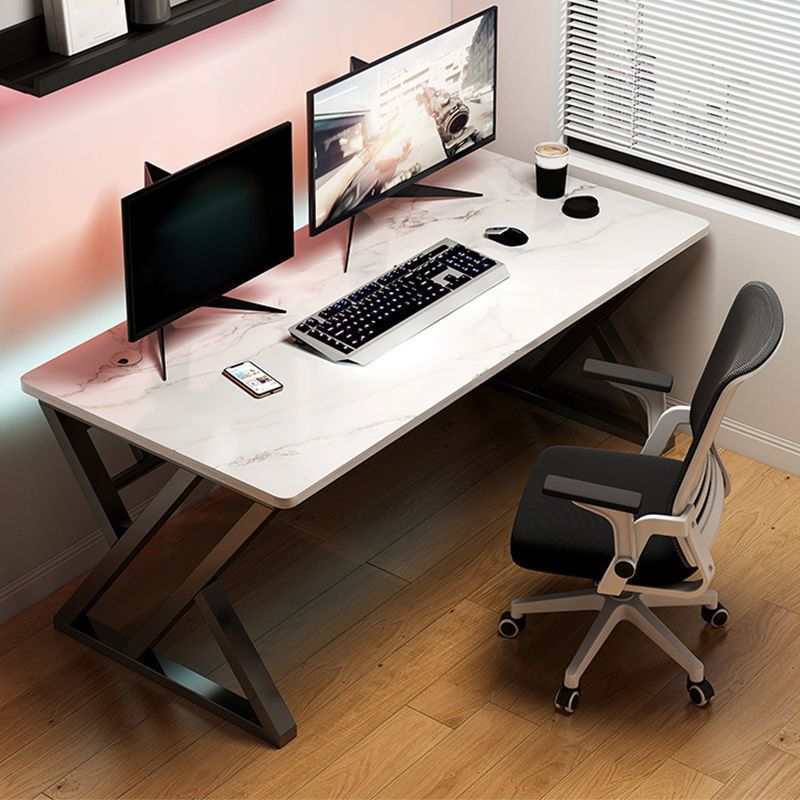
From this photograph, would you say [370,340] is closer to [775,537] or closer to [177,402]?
[177,402]

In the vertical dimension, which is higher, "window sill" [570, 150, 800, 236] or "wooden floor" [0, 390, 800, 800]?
"window sill" [570, 150, 800, 236]

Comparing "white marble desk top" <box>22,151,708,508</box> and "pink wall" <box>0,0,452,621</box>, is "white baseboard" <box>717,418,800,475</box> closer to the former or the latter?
"white marble desk top" <box>22,151,708,508</box>

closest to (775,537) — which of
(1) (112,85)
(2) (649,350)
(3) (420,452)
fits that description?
(2) (649,350)

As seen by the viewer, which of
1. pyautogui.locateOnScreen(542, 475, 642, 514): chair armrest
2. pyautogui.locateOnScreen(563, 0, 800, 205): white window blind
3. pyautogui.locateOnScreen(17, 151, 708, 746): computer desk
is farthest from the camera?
pyautogui.locateOnScreen(563, 0, 800, 205): white window blind

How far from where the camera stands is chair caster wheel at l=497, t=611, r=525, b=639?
355 centimetres

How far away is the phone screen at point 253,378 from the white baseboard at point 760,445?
159cm

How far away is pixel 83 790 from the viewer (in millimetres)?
3172

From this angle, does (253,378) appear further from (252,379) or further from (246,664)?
(246,664)

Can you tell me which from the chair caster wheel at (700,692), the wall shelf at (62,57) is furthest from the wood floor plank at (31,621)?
the chair caster wheel at (700,692)

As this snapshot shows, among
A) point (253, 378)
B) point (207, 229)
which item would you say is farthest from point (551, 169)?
point (253, 378)

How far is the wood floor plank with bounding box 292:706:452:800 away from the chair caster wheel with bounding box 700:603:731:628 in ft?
2.48

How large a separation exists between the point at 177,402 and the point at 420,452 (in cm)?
122

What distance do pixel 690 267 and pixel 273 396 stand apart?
4.99 ft

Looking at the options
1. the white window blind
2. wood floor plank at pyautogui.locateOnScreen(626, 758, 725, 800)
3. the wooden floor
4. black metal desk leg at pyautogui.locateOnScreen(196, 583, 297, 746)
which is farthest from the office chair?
the white window blind
